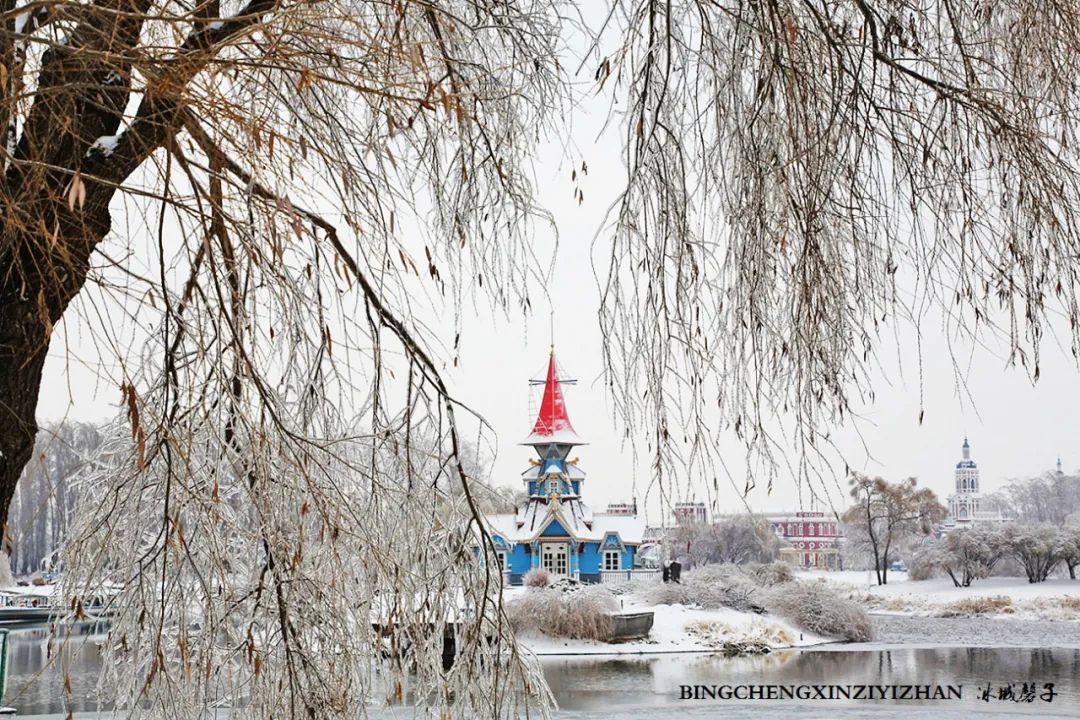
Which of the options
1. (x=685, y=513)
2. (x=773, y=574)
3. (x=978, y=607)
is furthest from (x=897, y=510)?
(x=685, y=513)

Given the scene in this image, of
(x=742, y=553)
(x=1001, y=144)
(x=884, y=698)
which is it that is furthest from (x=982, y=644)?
(x=1001, y=144)

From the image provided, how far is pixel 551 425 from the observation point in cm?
2448

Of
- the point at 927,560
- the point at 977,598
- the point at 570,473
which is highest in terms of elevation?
the point at 570,473

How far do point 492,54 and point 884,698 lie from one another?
1091cm

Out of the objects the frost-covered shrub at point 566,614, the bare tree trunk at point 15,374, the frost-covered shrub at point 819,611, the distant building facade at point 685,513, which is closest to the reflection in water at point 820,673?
the frost-covered shrub at point 566,614

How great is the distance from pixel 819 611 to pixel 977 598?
5681mm

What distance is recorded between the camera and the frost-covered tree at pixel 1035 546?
23266mm

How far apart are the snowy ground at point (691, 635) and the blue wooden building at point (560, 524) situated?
5007mm

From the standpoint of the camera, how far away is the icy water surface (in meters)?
9.91

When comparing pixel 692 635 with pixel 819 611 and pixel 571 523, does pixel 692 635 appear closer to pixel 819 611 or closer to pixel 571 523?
pixel 819 611

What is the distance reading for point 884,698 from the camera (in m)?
11.6

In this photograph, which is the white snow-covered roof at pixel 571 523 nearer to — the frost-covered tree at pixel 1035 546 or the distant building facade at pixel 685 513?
the frost-covered tree at pixel 1035 546

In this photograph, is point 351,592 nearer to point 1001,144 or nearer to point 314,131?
point 314,131

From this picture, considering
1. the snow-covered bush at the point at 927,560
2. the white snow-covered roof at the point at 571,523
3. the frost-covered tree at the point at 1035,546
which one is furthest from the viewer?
the snow-covered bush at the point at 927,560
